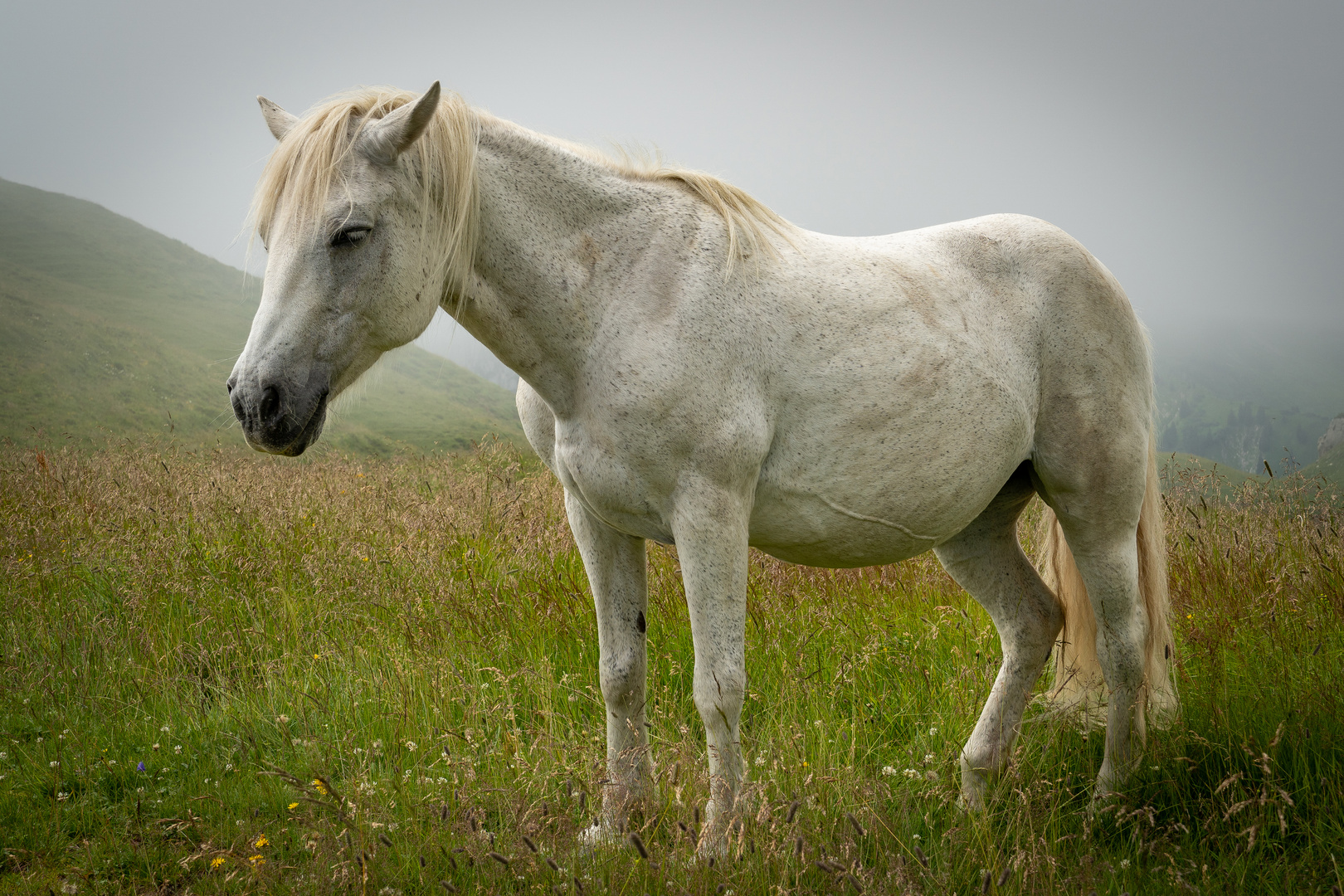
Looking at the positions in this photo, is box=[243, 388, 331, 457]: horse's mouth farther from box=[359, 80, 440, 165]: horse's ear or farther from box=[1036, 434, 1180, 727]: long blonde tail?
box=[1036, 434, 1180, 727]: long blonde tail

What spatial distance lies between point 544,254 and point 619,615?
47.6 inches

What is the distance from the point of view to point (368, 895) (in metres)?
1.92

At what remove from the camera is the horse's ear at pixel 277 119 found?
220 centimetres

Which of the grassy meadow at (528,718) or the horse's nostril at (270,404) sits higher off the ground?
the horse's nostril at (270,404)

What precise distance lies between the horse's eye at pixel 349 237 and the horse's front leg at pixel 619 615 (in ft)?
3.30

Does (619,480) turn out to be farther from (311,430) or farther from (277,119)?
(277,119)

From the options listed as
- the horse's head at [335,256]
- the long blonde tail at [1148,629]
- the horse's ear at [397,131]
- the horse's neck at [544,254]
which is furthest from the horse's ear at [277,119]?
the long blonde tail at [1148,629]

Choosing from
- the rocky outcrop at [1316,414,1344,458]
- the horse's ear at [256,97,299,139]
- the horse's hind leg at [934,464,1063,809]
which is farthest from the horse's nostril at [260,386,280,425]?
the rocky outcrop at [1316,414,1344,458]

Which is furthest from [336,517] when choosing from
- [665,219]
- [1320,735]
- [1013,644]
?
[1320,735]

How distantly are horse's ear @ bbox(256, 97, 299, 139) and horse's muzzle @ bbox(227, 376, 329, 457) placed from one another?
88cm

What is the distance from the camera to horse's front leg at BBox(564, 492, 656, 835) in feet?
7.98

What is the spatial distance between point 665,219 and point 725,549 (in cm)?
101

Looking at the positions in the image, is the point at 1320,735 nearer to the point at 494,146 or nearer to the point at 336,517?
the point at 494,146

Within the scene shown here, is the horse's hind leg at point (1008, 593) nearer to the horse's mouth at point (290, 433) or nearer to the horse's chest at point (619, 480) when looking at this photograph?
the horse's chest at point (619, 480)
